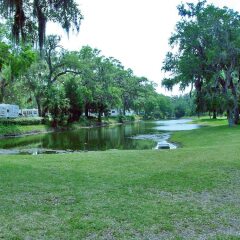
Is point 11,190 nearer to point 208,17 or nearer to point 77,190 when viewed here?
point 77,190

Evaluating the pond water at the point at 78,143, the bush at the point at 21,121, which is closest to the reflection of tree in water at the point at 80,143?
the pond water at the point at 78,143

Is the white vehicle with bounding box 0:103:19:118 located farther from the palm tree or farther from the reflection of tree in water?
the palm tree

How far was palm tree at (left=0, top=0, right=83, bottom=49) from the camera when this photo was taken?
9723 millimetres

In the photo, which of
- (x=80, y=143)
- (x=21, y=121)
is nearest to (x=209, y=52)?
(x=80, y=143)

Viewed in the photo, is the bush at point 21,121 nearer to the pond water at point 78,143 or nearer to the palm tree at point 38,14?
the pond water at point 78,143

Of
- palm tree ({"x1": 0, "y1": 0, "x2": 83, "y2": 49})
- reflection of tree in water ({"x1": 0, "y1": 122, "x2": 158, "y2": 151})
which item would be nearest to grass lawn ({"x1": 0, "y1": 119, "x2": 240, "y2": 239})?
palm tree ({"x1": 0, "y1": 0, "x2": 83, "y2": 49})

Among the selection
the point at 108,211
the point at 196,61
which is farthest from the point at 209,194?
the point at 196,61

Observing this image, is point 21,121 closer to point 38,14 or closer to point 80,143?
point 80,143

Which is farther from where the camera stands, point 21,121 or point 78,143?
point 21,121

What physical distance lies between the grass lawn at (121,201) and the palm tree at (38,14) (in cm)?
408

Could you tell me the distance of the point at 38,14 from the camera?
10.0 meters

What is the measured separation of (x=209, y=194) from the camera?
7074 mm

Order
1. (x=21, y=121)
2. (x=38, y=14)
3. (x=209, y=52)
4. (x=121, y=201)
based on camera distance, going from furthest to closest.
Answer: (x=21, y=121), (x=209, y=52), (x=38, y=14), (x=121, y=201)

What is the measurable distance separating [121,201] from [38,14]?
628 centimetres
